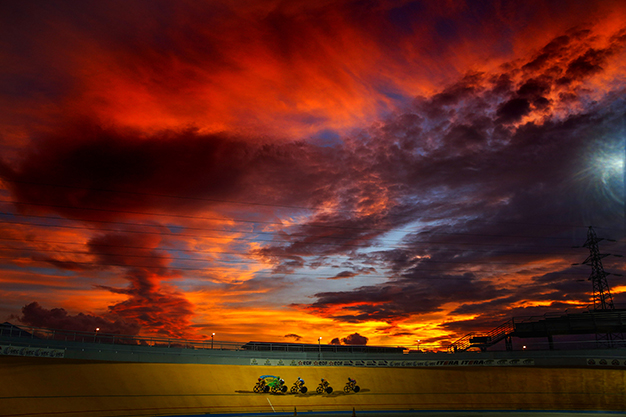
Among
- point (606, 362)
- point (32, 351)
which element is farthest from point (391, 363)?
point (32, 351)

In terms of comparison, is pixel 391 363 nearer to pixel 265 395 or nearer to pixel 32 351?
pixel 265 395

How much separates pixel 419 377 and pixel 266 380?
16661 millimetres

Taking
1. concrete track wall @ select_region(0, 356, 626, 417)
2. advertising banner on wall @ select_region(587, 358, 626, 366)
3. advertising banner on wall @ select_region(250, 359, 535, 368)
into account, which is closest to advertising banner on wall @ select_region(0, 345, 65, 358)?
concrete track wall @ select_region(0, 356, 626, 417)

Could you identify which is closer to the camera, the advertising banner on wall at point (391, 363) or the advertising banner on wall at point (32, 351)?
the advertising banner on wall at point (32, 351)

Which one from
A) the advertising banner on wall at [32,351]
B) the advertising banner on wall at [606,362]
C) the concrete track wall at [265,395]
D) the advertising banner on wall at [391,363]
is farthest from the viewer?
the advertising banner on wall at [606,362]

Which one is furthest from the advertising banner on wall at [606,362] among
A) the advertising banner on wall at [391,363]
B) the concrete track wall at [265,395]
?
the advertising banner on wall at [391,363]

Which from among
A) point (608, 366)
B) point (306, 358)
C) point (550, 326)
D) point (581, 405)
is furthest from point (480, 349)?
point (306, 358)

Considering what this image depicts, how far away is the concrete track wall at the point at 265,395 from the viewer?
96.8 ft

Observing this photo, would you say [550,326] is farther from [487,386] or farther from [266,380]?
[266,380]

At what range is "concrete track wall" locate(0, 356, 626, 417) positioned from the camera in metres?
29.5

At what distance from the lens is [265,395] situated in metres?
36.8

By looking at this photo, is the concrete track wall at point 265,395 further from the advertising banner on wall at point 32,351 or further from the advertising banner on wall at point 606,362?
the advertising banner on wall at point 606,362

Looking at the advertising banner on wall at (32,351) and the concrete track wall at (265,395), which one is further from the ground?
the advertising banner on wall at (32,351)

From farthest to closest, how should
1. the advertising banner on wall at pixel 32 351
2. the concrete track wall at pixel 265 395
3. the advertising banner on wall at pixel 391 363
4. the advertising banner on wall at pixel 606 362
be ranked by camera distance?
the advertising banner on wall at pixel 606 362, the advertising banner on wall at pixel 391 363, the advertising banner on wall at pixel 32 351, the concrete track wall at pixel 265 395
